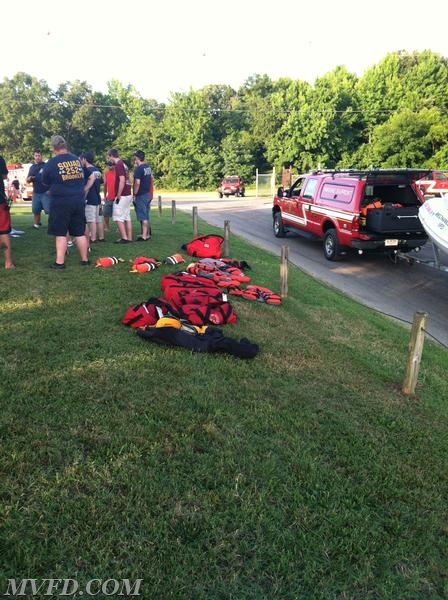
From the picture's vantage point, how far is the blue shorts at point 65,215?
6.50 meters

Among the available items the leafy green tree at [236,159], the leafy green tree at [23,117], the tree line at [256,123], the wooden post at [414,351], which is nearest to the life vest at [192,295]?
the wooden post at [414,351]

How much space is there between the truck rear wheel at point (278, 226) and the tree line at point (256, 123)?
33912 mm

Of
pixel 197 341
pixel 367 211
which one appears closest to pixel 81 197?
pixel 197 341

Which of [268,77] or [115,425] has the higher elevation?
[268,77]

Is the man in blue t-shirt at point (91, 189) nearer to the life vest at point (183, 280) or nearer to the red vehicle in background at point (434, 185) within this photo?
the life vest at point (183, 280)

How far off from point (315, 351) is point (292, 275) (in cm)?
426

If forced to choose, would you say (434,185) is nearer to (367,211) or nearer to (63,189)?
(367,211)

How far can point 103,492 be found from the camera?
99.4 inches

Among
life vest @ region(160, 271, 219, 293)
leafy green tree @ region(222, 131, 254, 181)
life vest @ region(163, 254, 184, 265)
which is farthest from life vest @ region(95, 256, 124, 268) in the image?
leafy green tree @ region(222, 131, 254, 181)

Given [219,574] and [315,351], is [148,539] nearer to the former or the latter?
[219,574]

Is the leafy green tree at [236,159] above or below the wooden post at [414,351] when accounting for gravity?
above

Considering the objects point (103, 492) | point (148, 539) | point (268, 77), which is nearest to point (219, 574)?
point (148, 539)

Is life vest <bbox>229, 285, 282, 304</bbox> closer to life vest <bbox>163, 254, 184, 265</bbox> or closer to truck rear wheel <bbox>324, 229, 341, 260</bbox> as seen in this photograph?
life vest <bbox>163, 254, 184, 265</bbox>

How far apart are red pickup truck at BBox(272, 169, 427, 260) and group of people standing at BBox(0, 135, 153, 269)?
Result: 433cm
